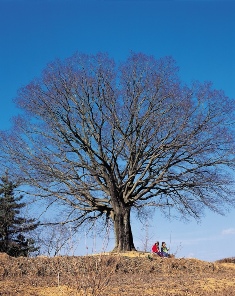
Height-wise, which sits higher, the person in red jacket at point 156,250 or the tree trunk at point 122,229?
the tree trunk at point 122,229

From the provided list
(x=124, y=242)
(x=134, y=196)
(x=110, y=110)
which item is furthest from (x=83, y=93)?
(x=124, y=242)

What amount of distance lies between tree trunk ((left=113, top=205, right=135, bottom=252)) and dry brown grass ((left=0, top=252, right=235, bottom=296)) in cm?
301

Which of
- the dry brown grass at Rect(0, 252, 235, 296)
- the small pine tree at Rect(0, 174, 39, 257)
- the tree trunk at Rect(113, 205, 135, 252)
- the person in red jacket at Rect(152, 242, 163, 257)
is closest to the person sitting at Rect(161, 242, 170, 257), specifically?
the person in red jacket at Rect(152, 242, 163, 257)

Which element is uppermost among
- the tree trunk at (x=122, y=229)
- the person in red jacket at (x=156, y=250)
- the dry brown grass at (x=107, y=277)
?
the tree trunk at (x=122, y=229)

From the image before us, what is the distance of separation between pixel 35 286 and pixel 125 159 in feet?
33.4

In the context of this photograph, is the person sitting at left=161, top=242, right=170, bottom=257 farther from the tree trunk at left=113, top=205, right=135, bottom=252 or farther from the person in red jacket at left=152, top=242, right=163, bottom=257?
the tree trunk at left=113, top=205, right=135, bottom=252

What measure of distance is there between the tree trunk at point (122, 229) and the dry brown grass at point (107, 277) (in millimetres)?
3011

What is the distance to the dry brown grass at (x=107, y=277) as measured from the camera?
24.5 ft

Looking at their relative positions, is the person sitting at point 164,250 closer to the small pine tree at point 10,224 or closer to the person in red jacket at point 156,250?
the person in red jacket at point 156,250

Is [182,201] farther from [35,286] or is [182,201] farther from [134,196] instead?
[35,286]

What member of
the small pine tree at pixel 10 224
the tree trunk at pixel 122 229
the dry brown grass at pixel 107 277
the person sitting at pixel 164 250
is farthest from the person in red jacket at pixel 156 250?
the small pine tree at pixel 10 224

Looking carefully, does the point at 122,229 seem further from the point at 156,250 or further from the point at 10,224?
the point at 10,224

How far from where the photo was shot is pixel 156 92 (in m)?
17.3

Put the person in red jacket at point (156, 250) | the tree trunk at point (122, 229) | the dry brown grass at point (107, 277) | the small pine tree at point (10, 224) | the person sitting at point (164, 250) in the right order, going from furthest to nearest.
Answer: the small pine tree at point (10, 224) → the tree trunk at point (122, 229) → the person sitting at point (164, 250) → the person in red jacket at point (156, 250) → the dry brown grass at point (107, 277)
